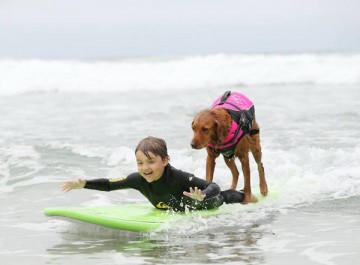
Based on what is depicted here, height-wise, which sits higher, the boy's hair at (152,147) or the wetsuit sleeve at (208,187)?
the boy's hair at (152,147)

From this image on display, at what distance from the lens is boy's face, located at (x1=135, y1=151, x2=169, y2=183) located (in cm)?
578

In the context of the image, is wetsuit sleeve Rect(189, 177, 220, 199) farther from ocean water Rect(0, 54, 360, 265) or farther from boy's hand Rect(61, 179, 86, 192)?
boy's hand Rect(61, 179, 86, 192)

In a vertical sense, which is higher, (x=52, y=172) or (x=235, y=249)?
(x=52, y=172)

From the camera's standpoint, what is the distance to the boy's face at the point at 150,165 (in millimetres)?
5781

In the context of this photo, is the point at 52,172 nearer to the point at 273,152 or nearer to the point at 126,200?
the point at 126,200

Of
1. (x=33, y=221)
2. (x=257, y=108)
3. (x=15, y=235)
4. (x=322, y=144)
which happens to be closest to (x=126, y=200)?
(x=33, y=221)

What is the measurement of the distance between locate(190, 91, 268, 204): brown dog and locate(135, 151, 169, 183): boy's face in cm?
55

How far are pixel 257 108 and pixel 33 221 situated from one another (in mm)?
10605

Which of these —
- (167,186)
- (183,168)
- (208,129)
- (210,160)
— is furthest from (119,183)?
(183,168)

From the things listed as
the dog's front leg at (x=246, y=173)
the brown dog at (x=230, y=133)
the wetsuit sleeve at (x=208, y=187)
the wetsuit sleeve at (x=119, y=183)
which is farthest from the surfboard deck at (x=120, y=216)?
the dog's front leg at (x=246, y=173)

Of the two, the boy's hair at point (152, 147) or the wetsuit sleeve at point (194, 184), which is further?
the wetsuit sleeve at point (194, 184)

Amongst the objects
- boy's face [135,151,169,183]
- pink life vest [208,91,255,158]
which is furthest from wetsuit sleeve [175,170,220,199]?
pink life vest [208,91,255,158]

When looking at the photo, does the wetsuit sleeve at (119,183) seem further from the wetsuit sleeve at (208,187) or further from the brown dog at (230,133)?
the brown dog at (230,133)

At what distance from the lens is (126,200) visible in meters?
7.63
